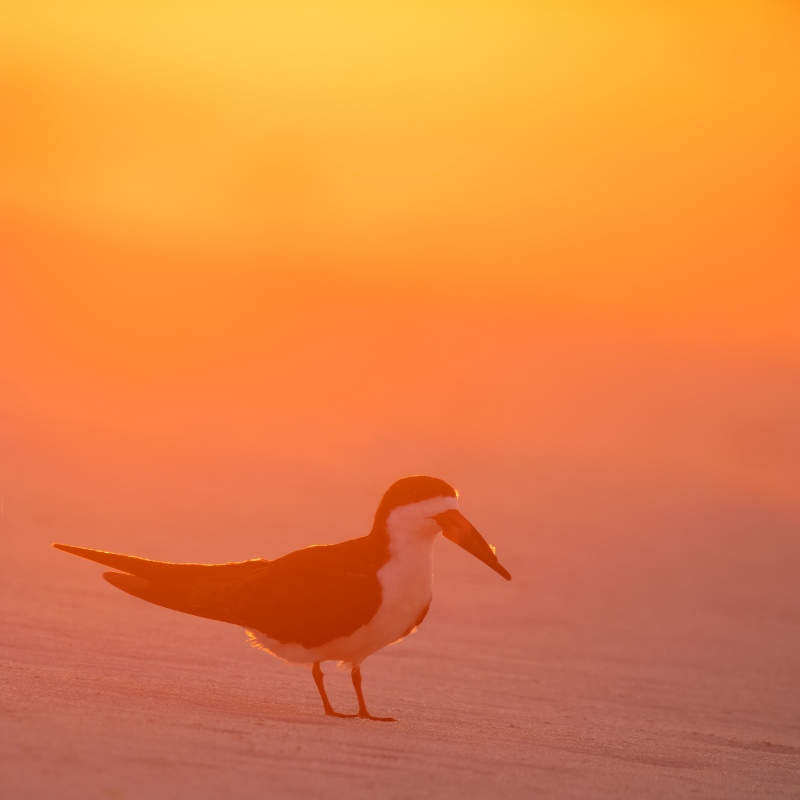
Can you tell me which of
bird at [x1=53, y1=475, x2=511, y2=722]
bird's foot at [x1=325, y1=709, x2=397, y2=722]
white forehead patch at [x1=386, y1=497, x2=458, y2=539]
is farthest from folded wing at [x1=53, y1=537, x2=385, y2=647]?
bird's foot at [x1=325, y1=709, x2=397, y2=722]

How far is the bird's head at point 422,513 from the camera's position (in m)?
6.09

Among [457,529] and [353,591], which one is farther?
[457,529]

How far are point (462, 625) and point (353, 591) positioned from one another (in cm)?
419

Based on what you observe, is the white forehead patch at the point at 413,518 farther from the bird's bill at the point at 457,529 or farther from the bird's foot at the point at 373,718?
the bird's foot at the point at 373,718

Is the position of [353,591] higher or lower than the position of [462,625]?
higher

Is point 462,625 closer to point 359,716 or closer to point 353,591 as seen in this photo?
point 359,716

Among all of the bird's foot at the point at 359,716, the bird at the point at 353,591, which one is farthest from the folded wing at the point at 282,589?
the bird's foot at the point at 359,716

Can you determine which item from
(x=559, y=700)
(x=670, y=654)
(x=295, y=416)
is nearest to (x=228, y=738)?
(x=559, y=700)

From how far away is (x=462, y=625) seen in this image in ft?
32.8

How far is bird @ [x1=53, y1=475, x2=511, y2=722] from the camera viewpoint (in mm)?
5945

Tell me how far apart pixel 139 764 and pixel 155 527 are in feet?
25.6

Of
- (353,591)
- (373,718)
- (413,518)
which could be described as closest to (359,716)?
(373,718)

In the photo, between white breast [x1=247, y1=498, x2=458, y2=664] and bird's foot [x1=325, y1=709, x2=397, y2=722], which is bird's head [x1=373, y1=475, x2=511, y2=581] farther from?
bird's foot [x1=325, y1=709, x2=397, y2=722]

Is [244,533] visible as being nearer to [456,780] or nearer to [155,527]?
[155,527]
